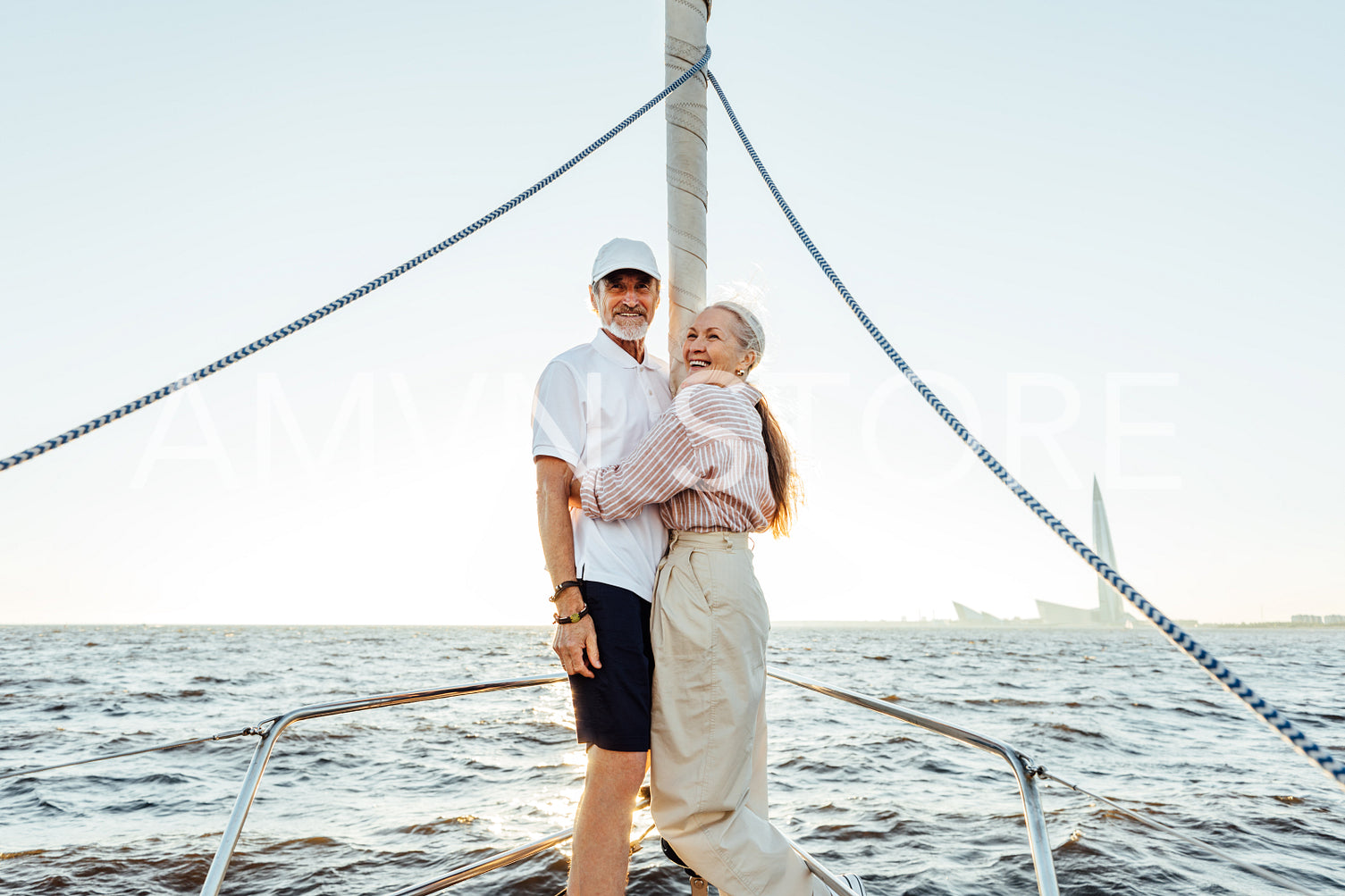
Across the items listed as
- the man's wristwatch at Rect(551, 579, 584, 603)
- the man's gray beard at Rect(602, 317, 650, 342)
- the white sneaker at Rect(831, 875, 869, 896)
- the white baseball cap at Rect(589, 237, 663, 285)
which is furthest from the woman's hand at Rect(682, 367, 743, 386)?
the white sneaker at Rect(831, 875, 869, 896)

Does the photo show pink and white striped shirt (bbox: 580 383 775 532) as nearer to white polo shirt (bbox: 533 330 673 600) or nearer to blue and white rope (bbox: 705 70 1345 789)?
white polo shirt (bbox: 533 330 673 600)

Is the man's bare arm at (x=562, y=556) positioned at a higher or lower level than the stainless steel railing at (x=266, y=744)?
higher

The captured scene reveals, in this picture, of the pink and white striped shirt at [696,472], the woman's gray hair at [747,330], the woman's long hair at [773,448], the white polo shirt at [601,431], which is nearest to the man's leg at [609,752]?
the white polo shirt at [601,431]

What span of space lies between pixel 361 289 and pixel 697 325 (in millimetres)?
897

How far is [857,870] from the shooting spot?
14.9ft

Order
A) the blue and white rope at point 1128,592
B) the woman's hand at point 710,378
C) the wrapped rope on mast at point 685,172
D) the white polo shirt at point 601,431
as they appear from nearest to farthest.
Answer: the blue and white rope at point 1128,592 → the white polo shirt at point 601,431 → the woman's hand at point 710,378 → the wrapped rope on mast at point 685,172

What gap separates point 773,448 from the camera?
6.45ft

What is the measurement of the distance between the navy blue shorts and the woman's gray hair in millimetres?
754

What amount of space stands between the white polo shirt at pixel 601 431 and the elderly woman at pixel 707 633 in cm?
6

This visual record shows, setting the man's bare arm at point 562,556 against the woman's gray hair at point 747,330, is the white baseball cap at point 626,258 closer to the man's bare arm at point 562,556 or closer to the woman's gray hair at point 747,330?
the woman's gray hair at point 747,330

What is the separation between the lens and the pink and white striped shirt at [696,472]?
171cm

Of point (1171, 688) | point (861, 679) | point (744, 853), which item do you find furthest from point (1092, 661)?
point (744, 853)

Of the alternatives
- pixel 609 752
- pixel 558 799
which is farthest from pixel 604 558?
pixel 558 799

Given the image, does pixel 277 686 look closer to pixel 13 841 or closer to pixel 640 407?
pixel 13 841
